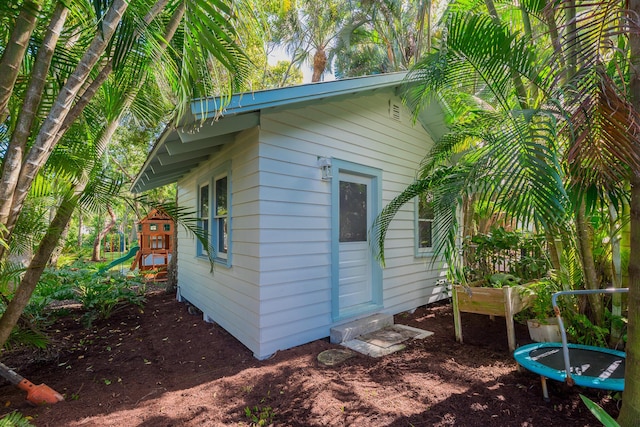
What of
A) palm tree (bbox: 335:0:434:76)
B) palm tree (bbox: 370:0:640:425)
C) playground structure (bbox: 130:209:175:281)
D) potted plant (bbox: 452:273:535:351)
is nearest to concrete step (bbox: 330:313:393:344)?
potted plant (bbox: 452:273:535:351)

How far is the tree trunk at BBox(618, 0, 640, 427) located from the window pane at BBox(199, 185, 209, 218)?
5.23 meters

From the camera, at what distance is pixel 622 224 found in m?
2.72

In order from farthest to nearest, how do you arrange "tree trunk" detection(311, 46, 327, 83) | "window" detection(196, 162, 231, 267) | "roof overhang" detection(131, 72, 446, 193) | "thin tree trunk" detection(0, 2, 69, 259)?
"tree trunk" detection(311, 46, 327, 83) → "window" detection(196, 162, 231, 267) → "roof overhang" detection(131, 72, 446, 193) → "thin tree trunk" detection(0, 2, 69, 259)

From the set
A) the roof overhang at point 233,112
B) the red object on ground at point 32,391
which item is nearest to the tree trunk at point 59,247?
the red object on ground at point 32,391

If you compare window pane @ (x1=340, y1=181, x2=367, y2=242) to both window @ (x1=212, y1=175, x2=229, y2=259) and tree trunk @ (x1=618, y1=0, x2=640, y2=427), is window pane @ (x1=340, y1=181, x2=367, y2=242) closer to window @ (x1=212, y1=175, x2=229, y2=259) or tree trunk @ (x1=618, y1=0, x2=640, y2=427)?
window @ (x1=212, y1=175, x2=229, y2=259)

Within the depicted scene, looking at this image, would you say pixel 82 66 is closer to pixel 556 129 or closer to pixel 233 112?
pixel 233 112

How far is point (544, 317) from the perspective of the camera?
136 inches

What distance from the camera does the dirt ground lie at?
7.48 ft

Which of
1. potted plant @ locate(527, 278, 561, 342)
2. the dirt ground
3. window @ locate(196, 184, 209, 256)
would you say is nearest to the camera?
the dirt ground

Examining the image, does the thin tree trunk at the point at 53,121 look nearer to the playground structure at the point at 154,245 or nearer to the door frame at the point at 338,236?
the door frame at the point at 338,236

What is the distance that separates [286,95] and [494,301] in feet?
11.0

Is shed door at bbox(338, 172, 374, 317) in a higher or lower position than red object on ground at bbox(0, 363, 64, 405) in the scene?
higher

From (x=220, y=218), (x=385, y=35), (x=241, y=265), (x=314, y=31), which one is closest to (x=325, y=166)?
(x=241, y=265)

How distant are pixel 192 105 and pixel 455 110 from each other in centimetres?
377
